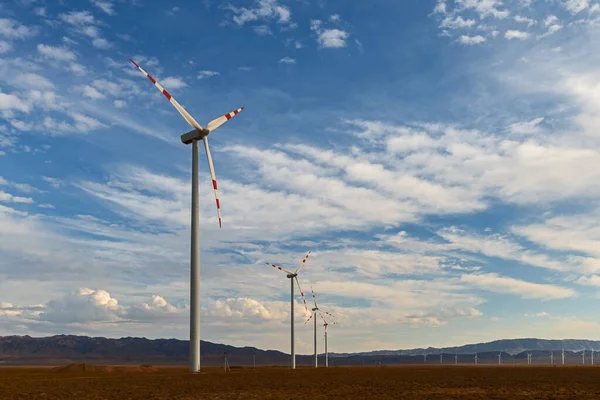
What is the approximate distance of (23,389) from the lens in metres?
62.3

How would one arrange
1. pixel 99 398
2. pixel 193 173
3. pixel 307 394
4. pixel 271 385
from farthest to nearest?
pixel 193 173 → pixel 271 385 → pixel 307 394 → pixel 99 398

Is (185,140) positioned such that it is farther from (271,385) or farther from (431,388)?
(431,388)

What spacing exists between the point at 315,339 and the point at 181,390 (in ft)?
452

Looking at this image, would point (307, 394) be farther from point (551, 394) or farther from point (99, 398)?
point (551, 394)

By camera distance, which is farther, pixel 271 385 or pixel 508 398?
pixel 271 385

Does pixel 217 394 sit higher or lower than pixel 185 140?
lower

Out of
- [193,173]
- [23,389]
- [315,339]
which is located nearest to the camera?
[23,389]

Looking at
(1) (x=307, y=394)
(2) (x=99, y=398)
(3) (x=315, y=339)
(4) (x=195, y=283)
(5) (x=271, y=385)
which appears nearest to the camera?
(2) (x=99, y=398)

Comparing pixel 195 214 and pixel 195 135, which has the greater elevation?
pixel 195 135

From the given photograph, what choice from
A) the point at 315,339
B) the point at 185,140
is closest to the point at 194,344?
the point at 185,140

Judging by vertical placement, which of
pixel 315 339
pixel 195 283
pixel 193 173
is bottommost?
pixel 315 339

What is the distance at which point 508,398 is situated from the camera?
54.6 m

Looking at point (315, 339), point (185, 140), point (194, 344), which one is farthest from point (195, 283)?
point (315, 339)

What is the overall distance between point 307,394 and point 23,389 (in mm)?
27186
